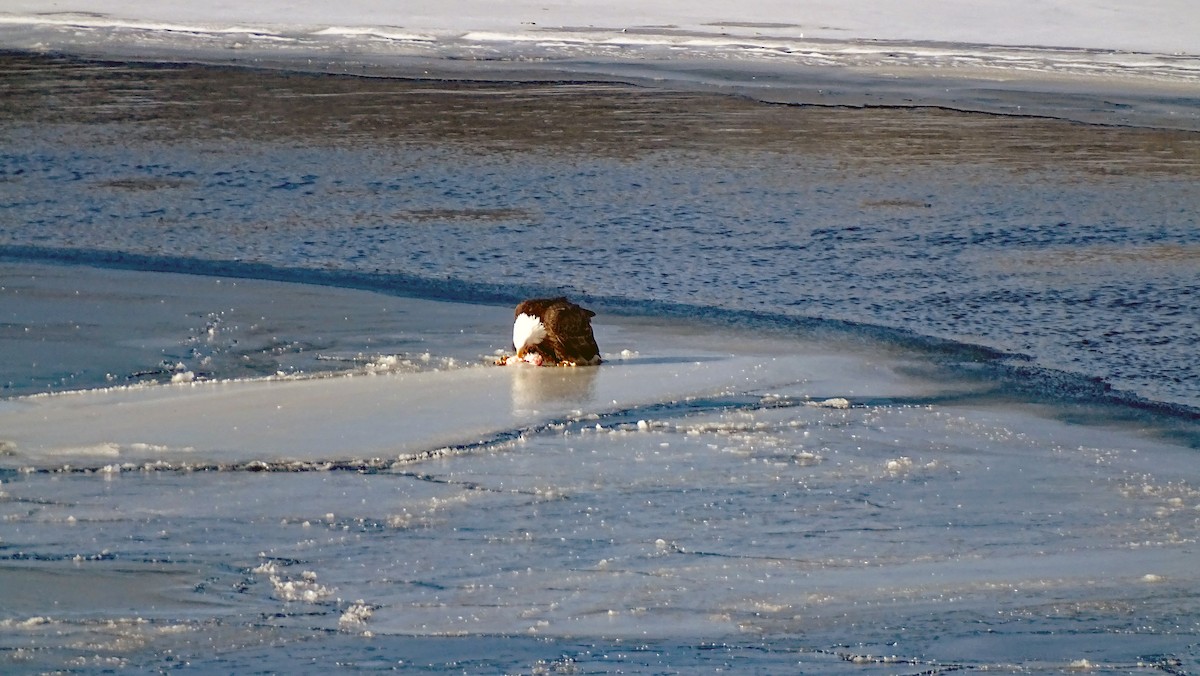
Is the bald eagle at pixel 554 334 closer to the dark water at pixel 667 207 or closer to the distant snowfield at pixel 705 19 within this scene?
the dark water at pixel 667 207

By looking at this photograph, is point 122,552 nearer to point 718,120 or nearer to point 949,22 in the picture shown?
point 718,120

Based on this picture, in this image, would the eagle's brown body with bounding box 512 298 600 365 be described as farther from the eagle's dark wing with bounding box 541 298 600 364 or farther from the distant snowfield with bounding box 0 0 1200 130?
the distant snowfield with bounding box 0 0 1200 130

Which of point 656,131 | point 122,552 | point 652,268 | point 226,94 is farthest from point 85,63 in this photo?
point 122,552

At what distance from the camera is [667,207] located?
9.21 meters

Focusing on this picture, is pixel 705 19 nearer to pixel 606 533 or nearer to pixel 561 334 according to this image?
pixel 561 334

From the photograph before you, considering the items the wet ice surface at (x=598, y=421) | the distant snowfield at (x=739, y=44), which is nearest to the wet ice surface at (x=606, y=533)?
the wet ice surface at (x=598, y=421)

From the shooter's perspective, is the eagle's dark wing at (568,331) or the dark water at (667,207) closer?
the eagle's dark wing at (568,331)

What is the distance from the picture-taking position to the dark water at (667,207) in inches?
276

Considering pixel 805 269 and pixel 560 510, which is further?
pixel 805 269

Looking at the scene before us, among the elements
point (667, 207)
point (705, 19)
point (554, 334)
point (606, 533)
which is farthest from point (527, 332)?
point (705, 19)

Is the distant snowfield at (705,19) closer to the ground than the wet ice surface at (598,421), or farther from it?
farther from it

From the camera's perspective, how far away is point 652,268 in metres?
7.64

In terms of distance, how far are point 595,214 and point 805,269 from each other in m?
1.75

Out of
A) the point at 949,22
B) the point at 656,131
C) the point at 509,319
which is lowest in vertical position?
the point at 509,319
